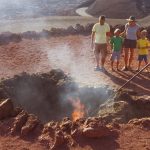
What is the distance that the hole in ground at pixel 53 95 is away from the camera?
959 cm

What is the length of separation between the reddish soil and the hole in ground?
1.12ft

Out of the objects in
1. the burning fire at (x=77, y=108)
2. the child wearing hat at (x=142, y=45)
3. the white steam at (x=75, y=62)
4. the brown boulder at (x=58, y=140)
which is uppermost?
the child wearing hat at (x=142, y=45)

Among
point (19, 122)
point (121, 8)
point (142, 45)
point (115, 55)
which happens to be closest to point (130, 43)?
point (142, 45)

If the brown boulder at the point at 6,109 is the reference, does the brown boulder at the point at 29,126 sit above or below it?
below

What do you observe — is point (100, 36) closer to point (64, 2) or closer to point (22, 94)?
point (22, 94)

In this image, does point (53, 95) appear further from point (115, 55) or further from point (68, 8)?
point (68, 8)

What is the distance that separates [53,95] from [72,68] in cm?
124

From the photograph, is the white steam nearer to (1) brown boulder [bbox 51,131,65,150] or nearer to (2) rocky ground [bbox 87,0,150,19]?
(1) brown boulder [bbox 51,131,65,150]

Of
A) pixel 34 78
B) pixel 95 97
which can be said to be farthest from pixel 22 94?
pixel 95 97

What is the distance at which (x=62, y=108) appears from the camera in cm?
1012

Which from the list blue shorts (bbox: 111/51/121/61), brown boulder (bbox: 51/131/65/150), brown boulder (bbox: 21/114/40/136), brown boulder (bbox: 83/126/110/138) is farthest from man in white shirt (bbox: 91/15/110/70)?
brown boulder (bbox: 51/131/65/150)

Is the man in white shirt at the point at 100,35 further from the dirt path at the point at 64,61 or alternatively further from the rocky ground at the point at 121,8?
the rocky ground at the point at 121,8

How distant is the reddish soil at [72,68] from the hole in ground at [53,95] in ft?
1.12

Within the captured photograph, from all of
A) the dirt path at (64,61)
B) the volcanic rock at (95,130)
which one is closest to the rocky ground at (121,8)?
the dirt path at (64,61)
